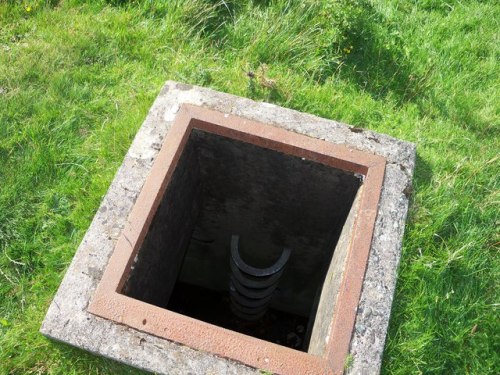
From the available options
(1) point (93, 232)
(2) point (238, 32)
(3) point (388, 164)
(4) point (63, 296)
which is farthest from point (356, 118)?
(4) point (63, 296)

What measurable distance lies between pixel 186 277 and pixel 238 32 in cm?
256

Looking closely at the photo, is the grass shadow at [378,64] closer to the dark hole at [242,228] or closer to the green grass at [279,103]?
the green grass at [279,103]

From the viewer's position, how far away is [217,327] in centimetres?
252

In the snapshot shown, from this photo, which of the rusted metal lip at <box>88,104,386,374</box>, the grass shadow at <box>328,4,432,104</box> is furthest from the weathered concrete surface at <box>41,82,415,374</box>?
the grass shadow at <box>328,4,432,104</box>

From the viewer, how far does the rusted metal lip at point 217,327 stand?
248 cm

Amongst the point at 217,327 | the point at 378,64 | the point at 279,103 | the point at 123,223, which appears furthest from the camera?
the point at 378,64

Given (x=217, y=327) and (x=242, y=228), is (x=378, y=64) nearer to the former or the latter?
(x=242, y=228)

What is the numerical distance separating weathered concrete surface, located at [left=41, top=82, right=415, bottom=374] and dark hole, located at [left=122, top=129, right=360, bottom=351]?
0.22 meters

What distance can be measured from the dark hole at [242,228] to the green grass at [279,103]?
1.61ft

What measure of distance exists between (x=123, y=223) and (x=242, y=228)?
1597 millimetres

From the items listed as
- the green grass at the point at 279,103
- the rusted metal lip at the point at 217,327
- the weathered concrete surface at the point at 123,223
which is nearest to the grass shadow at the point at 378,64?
the green grass at the point at 279,103

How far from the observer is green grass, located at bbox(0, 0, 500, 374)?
115 inches

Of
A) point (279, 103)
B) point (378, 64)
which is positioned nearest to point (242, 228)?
point (279, 103)

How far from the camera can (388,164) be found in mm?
3191
